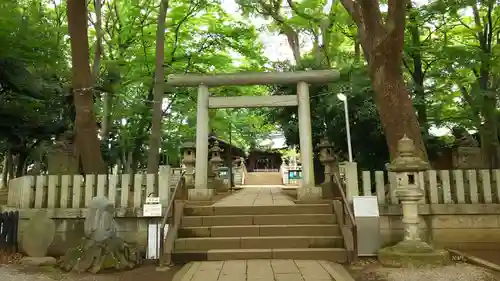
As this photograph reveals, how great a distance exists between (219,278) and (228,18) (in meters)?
13.6

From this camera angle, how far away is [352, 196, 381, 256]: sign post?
7320 mm

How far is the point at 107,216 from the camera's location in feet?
22.3

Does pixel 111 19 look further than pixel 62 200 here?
Yes

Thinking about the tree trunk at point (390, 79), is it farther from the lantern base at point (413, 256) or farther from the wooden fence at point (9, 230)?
the wooden fence at point (9, 230)

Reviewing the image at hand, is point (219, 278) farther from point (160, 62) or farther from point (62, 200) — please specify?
point (160, 62)

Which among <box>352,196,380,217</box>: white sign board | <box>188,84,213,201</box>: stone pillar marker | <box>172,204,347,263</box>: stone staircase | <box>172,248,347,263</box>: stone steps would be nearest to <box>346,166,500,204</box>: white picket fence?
<box>352,196,380,217</box>: white sign board

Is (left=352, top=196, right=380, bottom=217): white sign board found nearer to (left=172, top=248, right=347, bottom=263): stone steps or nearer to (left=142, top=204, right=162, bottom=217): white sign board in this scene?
(left=172, top=248, right=347, bottom=263): stone steps

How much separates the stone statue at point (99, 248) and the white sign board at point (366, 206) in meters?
4.39

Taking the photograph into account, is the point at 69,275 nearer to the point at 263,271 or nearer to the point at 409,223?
the point at 263,271

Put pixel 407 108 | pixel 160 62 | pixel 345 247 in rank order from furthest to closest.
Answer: pixel 160 62, pixel 407 108, pixel 345 247

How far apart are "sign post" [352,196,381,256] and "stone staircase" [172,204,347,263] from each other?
0.44 m

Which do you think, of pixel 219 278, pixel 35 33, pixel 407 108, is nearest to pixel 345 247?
pixel 219 278

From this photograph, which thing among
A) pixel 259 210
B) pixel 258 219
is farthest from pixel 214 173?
pixel 258 219

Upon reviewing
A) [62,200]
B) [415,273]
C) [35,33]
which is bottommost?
[415,273]
